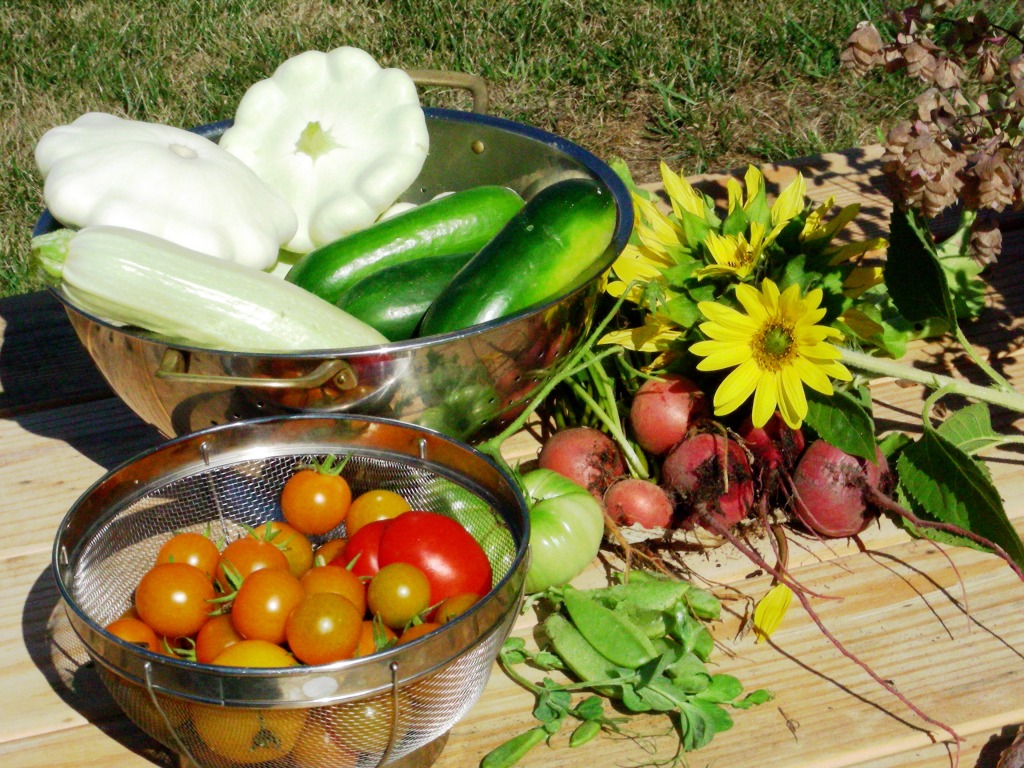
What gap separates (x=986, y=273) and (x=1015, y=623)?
702 mm

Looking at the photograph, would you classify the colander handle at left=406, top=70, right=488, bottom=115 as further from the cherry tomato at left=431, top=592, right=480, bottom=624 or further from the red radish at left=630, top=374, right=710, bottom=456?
the cherry tomato at left=431, top=592, right=480, bottom=624

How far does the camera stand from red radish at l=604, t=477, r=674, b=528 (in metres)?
1.19

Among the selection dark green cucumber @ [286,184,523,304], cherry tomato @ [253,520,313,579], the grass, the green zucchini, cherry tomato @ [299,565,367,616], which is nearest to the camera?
cherry tomato @ [299,565,367,616]

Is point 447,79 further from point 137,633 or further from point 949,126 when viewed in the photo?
point 137,633

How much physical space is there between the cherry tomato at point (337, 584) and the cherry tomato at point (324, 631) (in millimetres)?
46

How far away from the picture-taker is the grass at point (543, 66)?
2.76 meters

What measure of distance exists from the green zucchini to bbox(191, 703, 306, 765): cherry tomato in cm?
41

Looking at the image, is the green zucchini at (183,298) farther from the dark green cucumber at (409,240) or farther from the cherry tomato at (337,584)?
the cherry tomato at (337,584)

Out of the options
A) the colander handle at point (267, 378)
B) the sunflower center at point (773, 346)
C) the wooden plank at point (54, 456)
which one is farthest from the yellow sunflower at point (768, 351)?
the wooden plank at point (54, 456)

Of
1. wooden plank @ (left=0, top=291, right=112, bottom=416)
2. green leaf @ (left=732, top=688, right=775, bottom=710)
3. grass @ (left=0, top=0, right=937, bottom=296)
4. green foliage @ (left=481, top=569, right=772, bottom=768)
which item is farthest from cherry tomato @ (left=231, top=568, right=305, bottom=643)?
grass @ (left=0, top=0, right=937, bottom=296)

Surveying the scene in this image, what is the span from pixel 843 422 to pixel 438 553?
0.46m

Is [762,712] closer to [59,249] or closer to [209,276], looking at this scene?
[209,276]

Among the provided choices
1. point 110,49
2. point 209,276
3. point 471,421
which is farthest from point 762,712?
point 110,49

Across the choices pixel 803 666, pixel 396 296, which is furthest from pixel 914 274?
pixel 396 296
